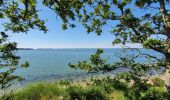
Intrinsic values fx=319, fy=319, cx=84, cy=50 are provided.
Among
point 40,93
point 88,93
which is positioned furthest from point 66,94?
point 40,93

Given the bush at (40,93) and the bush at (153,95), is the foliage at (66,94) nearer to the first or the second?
the bush at (40,93)

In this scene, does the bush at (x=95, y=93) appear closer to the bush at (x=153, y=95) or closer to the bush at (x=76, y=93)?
the bush at (x=76, y=93)

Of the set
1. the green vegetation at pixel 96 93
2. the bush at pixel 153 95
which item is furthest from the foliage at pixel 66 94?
the bush at pixel 153 95

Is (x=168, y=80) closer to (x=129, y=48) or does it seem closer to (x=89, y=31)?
(x=129, y=48)

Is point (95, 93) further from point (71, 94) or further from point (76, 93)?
point (71, 94)

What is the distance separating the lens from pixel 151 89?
15008mm

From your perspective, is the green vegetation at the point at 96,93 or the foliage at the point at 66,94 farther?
the foliage at the point at 66,94

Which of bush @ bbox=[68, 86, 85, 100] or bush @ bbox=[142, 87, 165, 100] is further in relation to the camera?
bush @ bbox=[68, 86, 85, 100]

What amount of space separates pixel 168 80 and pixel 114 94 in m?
2.61

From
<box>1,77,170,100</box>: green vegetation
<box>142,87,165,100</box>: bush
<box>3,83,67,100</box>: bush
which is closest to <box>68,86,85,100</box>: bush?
<box>1,77,170,100</box>: green vegetation

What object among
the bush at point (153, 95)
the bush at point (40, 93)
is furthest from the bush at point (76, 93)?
the bush at point (153, 95)

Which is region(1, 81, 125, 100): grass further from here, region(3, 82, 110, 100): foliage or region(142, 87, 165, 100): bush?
region(142, 87, 165, 100): bush

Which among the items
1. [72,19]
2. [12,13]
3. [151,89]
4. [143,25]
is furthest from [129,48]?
[12,13]

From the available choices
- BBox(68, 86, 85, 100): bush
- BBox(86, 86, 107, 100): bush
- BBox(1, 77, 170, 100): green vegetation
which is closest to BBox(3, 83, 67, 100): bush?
BBox(1, 77, 170, 100): green vegetation
